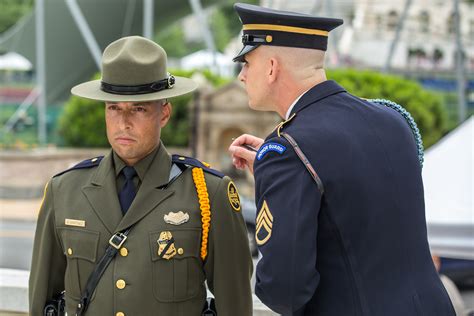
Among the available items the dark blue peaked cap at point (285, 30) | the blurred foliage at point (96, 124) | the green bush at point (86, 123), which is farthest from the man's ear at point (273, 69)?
the green bush at point (86, 123)

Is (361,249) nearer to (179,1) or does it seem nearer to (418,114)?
(418,114)

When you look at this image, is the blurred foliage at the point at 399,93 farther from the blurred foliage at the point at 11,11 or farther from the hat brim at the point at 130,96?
the blurred foliage at the point at 11,11

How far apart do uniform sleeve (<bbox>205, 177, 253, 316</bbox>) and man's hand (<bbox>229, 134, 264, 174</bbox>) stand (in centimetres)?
20

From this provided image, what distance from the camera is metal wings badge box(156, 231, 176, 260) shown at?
2.66 meters

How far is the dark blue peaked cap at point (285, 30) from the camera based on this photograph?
2354mm

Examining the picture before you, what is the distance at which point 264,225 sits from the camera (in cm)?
223

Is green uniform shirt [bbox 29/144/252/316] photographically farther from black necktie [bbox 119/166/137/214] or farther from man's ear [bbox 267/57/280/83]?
man's ear [bbox 267/57/280/83]

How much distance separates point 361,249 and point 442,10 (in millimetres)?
69048

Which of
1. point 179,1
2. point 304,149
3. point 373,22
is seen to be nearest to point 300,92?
point 304,149

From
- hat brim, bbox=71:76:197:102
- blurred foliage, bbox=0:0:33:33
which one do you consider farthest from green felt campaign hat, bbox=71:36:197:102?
blurred foliage, bbox=0:0:33:33

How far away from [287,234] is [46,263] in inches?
40.1

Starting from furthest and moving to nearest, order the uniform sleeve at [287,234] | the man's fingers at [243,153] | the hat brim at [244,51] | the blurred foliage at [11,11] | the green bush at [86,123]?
the blurred foliage at [11,11] < the green bush at [86,123] < the man's fingers at [243,153] < the hat brim at [244,51] < the uniform sleeve at [287,234]

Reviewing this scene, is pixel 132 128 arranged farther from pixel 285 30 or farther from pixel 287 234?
pixel 287 234

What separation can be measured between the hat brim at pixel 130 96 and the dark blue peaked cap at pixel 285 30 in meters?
0.40
